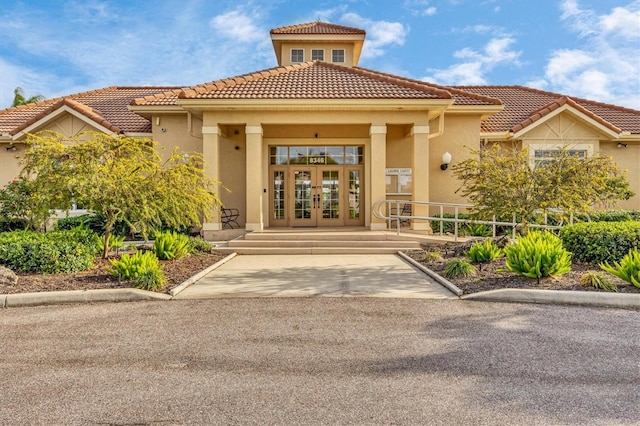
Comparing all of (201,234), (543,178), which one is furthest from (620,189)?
(201,234)

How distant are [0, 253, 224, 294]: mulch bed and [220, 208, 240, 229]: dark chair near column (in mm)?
6422

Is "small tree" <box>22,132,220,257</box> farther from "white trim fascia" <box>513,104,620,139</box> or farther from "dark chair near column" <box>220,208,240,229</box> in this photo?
"white trim fascia" <box>513,104,620,139</box>

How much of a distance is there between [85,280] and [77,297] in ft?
3.18

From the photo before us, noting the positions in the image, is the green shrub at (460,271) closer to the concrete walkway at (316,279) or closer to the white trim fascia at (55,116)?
the concrete walkway at (316,279)

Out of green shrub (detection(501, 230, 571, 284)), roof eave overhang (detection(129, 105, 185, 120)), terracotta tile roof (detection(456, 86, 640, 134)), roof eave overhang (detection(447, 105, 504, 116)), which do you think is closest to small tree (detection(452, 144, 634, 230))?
green shrub (detection(501, 230, 571, 284))

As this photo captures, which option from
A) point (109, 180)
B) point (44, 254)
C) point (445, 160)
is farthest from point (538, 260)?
point (44, 254)

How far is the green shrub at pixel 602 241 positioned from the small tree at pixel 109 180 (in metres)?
8.69

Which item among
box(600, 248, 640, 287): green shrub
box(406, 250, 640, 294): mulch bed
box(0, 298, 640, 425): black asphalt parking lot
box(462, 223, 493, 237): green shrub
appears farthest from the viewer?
box(462, 223, 493, 237): green shrub

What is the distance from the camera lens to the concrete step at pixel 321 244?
12.1 m

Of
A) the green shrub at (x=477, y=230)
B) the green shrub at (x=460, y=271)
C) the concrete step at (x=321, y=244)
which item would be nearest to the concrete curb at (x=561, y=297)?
the green shrub at (x=460, y=271)

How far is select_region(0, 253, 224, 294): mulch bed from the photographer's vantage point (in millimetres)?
6917

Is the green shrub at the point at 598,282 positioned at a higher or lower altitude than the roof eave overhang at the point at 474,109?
lower

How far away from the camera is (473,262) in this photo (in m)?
8.95

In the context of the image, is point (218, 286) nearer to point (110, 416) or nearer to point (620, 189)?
point (110, 416)
